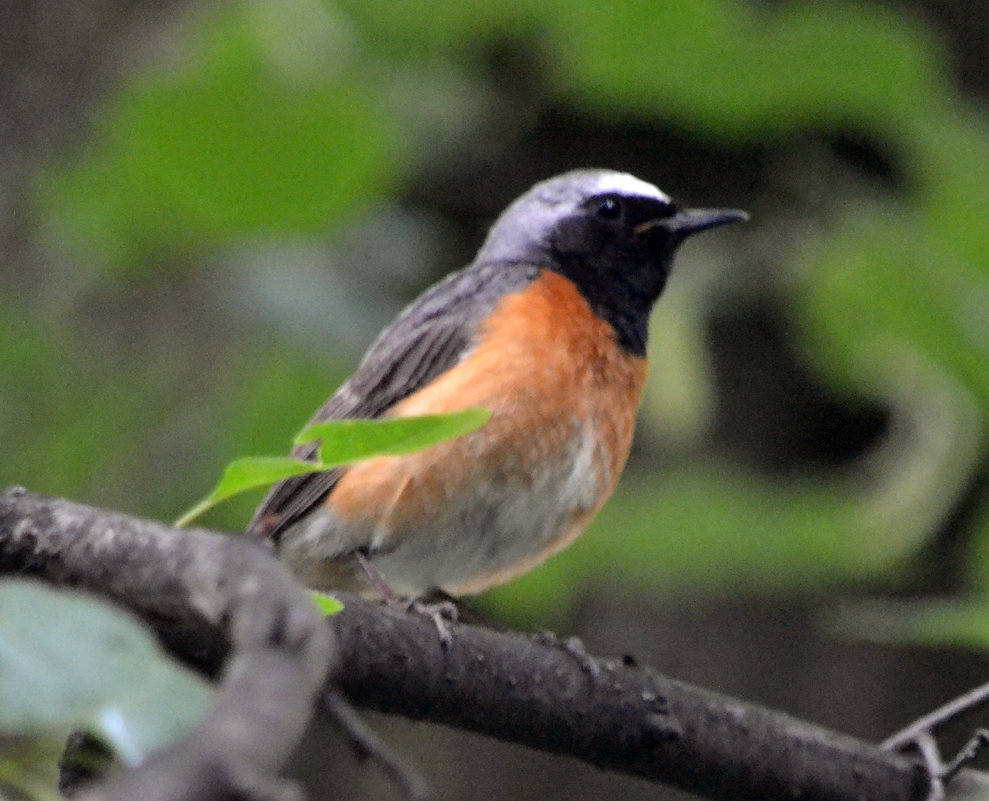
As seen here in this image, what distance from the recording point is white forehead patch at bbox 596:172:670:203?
178 inches

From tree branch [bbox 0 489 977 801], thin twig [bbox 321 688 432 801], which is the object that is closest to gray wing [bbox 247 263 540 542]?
tree branch [bbox 0 489 977 801]

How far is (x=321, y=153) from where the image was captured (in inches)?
162

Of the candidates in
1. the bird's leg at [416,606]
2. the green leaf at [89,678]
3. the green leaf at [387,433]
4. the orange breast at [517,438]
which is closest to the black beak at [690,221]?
the orange breast at [517,438]

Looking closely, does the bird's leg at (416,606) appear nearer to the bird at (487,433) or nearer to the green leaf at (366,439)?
the bird at (487,433)

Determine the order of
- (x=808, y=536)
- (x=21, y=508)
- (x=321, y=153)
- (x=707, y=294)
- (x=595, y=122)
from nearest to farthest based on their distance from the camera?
(x=21, y=508)
(x=808, y=536)
(x=321, y=153)
(x=707, y=294)
(x=595, y=122)

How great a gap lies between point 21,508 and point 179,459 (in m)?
2.58

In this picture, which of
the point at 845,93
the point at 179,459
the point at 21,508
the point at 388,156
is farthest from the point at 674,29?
the point at 21,508

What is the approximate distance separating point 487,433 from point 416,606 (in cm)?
55

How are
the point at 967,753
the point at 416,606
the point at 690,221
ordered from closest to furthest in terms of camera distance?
the point at 967,753 → the point at 416,606 → the point at 690,221

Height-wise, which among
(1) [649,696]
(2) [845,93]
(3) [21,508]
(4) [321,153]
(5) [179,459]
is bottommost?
(5) [179,459]

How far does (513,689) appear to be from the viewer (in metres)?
2.67

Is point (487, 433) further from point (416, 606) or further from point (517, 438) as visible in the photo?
point (416, 606)

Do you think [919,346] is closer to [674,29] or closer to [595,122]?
[674,29]

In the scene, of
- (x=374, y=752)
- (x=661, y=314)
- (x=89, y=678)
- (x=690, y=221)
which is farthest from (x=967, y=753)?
(x=661, y=314)
